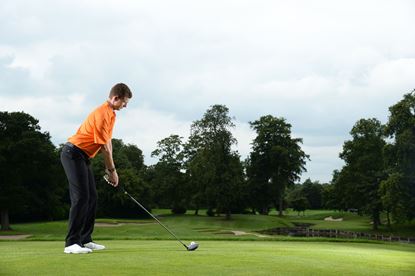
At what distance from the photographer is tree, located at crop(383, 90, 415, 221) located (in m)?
50.2

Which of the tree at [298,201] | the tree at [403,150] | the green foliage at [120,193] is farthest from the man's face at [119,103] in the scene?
the tree at [298,201]

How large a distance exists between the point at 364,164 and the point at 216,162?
19420mm

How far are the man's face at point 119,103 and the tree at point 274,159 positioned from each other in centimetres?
7534

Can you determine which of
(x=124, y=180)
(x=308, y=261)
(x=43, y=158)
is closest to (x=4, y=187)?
(x=43, y=158)

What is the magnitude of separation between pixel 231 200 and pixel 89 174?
61.2 metres

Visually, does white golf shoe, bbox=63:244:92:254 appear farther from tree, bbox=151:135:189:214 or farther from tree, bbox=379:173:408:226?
tree, bbox=151:135:189:214

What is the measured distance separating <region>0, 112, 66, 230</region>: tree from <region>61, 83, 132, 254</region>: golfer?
41.1 metres

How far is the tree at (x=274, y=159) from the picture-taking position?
277 feet

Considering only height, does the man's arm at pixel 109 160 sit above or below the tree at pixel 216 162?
below

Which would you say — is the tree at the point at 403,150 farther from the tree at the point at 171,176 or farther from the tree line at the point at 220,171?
the tree at the point at 171,176

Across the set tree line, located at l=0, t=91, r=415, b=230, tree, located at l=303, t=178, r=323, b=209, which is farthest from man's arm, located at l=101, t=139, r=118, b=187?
tree, located at l=303, t=178, r=323, b=209

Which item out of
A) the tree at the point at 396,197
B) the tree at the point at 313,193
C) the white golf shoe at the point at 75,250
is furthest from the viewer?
the tree at the point at 313,193

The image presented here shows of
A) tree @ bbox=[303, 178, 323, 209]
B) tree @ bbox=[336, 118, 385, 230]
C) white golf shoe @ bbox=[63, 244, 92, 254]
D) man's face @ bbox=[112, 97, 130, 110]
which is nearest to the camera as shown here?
white golf shoe @ bbox=[63, 244, 92, 254]

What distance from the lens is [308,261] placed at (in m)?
7.55
